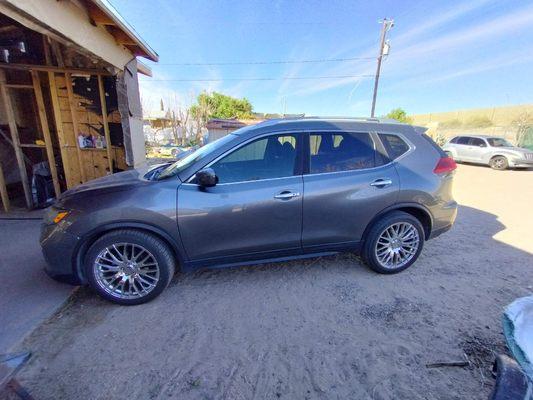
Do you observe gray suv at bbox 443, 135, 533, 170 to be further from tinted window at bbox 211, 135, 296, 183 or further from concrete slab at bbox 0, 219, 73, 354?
concrete slab at bbox 0, 219, 73, 354

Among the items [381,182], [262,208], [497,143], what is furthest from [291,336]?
[497,143]

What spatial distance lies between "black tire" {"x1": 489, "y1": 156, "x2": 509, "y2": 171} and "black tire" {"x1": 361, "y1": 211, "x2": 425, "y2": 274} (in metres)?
12.8

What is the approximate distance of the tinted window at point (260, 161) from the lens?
2775 mm

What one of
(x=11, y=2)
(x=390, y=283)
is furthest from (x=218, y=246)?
(x=11, y=2)

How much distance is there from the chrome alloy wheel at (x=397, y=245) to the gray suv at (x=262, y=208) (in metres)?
0.01

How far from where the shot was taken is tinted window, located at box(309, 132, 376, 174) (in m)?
2.95

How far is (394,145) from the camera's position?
316 centimetres

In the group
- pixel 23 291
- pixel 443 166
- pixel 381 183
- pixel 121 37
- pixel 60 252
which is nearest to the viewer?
pixel 60 252

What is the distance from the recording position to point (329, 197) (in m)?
2.89

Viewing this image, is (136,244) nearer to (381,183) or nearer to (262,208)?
(262,208)

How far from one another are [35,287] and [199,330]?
6.83 feet

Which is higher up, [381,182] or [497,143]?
[497,143]

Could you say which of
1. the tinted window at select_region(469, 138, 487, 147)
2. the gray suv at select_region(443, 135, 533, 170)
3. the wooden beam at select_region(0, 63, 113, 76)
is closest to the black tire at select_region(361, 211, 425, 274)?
the wooden beam at select_region(0, 63, 113, 76)

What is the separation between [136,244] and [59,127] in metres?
4.57
